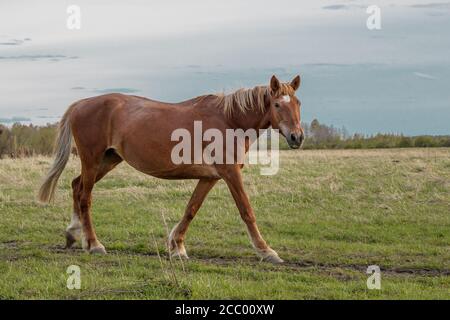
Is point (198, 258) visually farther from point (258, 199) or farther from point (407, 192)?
point (407, 192)

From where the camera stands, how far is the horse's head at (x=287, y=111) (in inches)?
340

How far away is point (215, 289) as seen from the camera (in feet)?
22.8

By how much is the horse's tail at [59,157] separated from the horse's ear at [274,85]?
141 inches

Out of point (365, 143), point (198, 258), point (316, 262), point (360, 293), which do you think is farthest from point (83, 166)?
point (365, 143)

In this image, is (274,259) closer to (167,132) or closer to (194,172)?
(194,172)

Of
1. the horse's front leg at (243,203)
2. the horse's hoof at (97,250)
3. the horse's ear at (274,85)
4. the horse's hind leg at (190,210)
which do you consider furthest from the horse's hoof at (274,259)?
the horse's hoof at (97,250)

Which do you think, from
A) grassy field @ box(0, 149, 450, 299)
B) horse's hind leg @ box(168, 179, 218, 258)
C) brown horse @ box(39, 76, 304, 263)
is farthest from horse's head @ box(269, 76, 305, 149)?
grassy field @ box(0, 149, 450, 299)

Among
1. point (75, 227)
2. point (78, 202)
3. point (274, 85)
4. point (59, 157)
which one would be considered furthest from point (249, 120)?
point (59, 157)

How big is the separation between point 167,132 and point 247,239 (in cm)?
251

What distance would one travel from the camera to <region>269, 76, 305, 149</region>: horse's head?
8.65 metres

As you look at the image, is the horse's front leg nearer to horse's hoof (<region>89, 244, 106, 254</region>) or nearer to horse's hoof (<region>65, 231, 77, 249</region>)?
horse's hoof (<region>89, 244, 106, 254</region>)

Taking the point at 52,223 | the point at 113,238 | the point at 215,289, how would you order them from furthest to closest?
the point at 52,223, the point at 113,238, the point at 215,289

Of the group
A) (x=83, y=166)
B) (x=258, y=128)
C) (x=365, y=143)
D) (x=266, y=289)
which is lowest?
(x=365, y=143)

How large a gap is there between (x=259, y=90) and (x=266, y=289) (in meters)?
3.21
